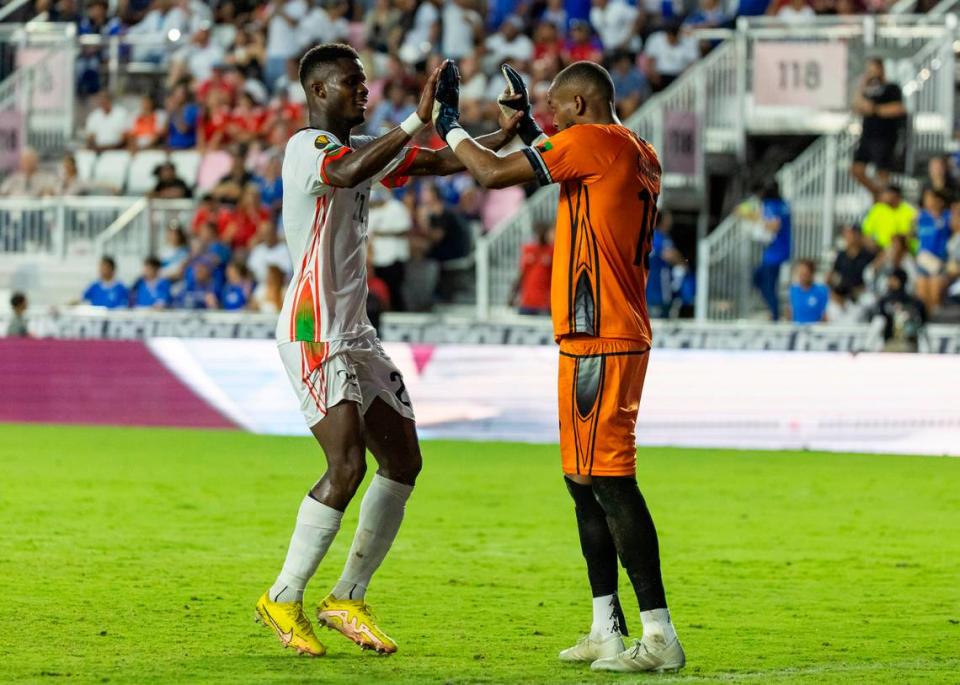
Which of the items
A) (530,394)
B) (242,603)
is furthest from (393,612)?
(530,394)

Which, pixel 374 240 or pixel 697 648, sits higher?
pixel 374 240

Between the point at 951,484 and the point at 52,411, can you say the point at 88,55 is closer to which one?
the point at 52,411

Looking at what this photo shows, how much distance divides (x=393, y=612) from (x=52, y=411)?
1053 cm

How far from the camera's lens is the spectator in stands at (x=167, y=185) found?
24.1 metres

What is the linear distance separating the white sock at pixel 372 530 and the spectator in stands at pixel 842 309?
11816 mm

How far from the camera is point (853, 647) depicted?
292 inches

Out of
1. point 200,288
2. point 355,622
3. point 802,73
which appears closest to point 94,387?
point 200,288

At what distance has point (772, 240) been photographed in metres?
20.8

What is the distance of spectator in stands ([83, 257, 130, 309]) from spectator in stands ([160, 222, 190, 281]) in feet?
1.97

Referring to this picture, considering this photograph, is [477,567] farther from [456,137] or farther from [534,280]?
[534,280]

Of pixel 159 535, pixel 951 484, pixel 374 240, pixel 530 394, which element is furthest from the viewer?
pixel 374 240

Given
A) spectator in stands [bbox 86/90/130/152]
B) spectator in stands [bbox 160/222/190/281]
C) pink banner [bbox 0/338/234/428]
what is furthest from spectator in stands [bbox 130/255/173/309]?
spectator in stands [bbox 86/90/130/152]

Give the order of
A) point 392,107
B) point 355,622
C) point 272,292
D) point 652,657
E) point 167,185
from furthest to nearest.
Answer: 1. point 167,185
2. point 392,107
3. point 272,292
4. point 355,622
5. point 652,657

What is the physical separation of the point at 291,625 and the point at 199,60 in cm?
2087
